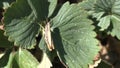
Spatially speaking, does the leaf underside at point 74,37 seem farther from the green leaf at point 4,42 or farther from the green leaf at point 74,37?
the green leaf at point 4,42

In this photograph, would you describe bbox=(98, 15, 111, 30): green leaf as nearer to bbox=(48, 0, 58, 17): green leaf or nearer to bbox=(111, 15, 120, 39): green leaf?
bbox=(111, 15, 120, 39): green leaf

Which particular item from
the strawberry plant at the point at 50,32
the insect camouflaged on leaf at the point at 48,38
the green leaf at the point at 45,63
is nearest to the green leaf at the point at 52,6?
the strawberry plant at the point at 50,32

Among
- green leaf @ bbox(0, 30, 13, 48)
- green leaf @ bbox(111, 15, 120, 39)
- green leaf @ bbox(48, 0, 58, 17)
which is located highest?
green leaf @ bbox(48, 0, 58, 17)

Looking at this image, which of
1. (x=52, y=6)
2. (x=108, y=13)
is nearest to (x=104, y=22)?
(x=108, y=13)

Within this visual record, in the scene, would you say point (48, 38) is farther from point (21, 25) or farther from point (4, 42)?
point (4, 42)

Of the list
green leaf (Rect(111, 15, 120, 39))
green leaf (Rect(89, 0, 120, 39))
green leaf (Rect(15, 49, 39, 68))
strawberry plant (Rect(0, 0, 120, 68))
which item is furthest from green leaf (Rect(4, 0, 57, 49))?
green leaf (Rect(111, 15, 120, 39))

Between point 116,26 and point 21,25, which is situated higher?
point 21,25
